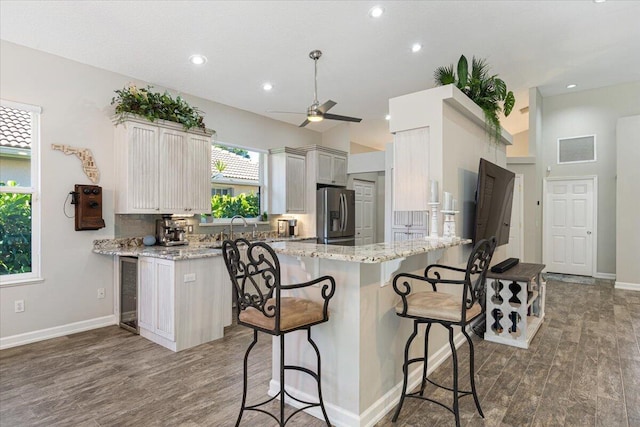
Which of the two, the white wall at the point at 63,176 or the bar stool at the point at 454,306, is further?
the white wall at the point at 63,176

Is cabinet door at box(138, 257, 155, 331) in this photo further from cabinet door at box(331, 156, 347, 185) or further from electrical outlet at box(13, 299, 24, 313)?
cabinet door at box(331, 156, 347, 185)

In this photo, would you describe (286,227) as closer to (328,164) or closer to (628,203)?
(328,164)

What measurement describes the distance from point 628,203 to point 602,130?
1706 mm

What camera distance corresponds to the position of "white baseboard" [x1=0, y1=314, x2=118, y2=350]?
3.43 metres

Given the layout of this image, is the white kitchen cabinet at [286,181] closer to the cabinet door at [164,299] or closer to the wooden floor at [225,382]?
the wooden floor at [225,382]

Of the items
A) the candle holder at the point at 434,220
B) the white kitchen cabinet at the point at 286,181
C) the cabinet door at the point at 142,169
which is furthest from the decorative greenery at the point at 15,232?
the candle holder at the point at 434,220

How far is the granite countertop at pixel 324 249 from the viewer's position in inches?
73.2

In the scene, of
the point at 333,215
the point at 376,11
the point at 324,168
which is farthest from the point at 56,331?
the point at 376,11

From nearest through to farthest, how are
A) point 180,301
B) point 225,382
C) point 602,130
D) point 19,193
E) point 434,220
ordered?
point 225,382
point 434,220
point 180,301
point 19,193
point 602,130

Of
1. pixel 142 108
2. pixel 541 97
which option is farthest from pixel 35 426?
pixel 541 97

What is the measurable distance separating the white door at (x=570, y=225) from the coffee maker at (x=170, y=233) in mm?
7265

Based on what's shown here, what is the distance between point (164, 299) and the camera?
3.35 meters

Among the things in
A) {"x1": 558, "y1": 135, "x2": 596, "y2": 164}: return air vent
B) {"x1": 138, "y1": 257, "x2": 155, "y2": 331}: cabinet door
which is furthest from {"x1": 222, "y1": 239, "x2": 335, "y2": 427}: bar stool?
{"x1": 558, "y1": 135, "x2": 596, "y2": 164}: return air vent

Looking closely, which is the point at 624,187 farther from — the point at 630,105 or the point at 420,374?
the point at 420,374
